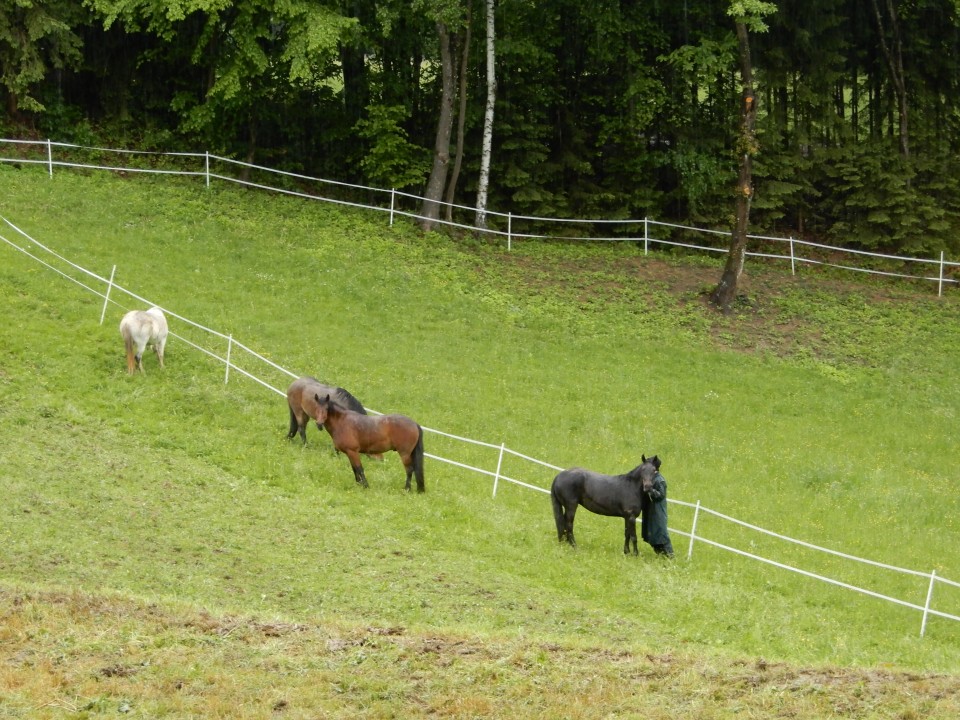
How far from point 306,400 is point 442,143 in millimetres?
17272

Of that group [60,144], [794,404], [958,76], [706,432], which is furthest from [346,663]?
[958,76]

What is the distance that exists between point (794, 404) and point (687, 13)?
773 inches

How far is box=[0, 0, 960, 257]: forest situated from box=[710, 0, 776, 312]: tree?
3.38 metres

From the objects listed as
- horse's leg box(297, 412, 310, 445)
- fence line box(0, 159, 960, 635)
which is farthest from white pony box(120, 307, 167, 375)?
horse's leg box(297, 412, 310, 445)

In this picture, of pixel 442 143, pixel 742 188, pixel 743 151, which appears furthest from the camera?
pixel 442 143

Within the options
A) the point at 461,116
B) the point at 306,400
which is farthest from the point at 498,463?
the point at 461,116

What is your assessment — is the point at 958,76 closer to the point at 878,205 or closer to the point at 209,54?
the point at 878,205

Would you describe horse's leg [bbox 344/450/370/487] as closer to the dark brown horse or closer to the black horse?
the dark brown horse

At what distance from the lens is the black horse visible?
16875 millimetres

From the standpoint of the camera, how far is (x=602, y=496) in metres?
17.0

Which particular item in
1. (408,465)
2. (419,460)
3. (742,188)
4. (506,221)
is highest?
(742,188)

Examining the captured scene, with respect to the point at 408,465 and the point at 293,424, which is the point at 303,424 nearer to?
the point at 293,424

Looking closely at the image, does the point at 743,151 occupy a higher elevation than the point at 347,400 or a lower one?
higher

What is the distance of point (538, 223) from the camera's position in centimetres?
3866
